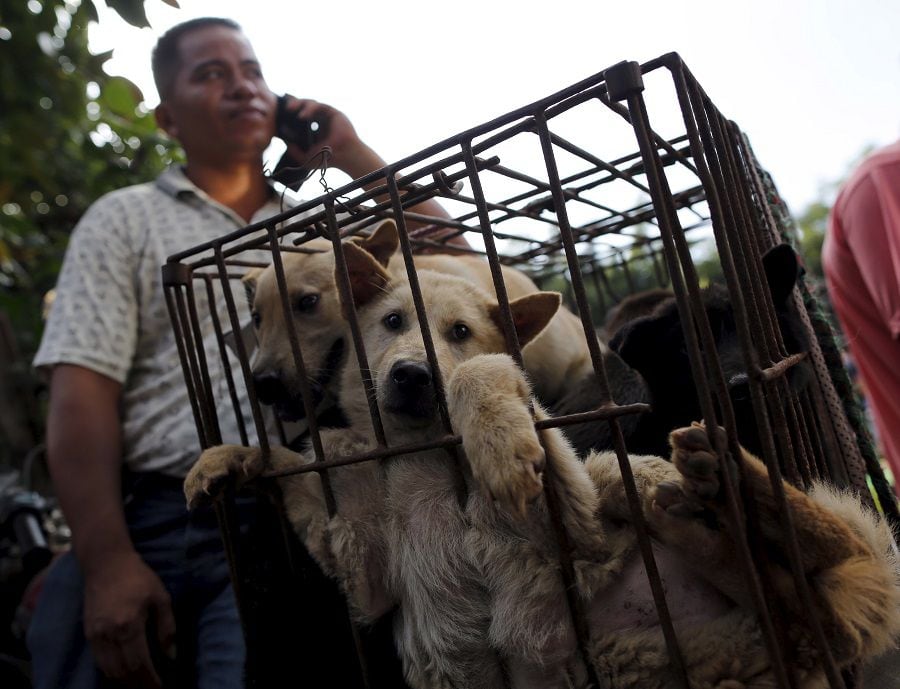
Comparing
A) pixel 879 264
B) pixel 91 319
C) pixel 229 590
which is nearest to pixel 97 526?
pixel 229 590

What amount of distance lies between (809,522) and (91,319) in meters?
2.31

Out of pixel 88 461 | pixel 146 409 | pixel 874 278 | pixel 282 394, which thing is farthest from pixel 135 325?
pixel 874 278

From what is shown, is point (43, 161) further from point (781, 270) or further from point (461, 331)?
point (781, 270)

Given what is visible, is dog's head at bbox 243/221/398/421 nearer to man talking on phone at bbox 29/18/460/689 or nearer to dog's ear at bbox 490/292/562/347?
man talking on phone at bbox 29/18/460/689

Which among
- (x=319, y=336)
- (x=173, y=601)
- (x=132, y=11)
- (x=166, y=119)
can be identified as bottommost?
(x=173, y=601)

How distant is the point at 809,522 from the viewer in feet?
3.87

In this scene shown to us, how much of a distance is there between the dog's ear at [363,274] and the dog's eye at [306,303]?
0.34 m

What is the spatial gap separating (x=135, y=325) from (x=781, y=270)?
221cm

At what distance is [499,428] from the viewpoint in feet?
3.82

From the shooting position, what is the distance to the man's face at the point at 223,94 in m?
2.62

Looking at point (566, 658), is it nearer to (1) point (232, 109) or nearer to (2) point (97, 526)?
(2) point (97, 526)

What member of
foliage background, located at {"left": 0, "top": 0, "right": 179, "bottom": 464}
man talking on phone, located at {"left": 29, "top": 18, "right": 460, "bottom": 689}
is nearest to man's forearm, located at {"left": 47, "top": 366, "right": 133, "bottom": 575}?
man talking on phone, located at {"left": 29, "top": 18, "right": 460, "bottom": 689}

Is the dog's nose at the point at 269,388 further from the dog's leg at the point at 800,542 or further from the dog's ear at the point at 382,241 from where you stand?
the dog's leg at the point at 800,542

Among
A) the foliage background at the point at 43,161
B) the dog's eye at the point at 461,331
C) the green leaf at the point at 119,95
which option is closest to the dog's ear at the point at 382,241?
the dog's eye at the point at 461,331
